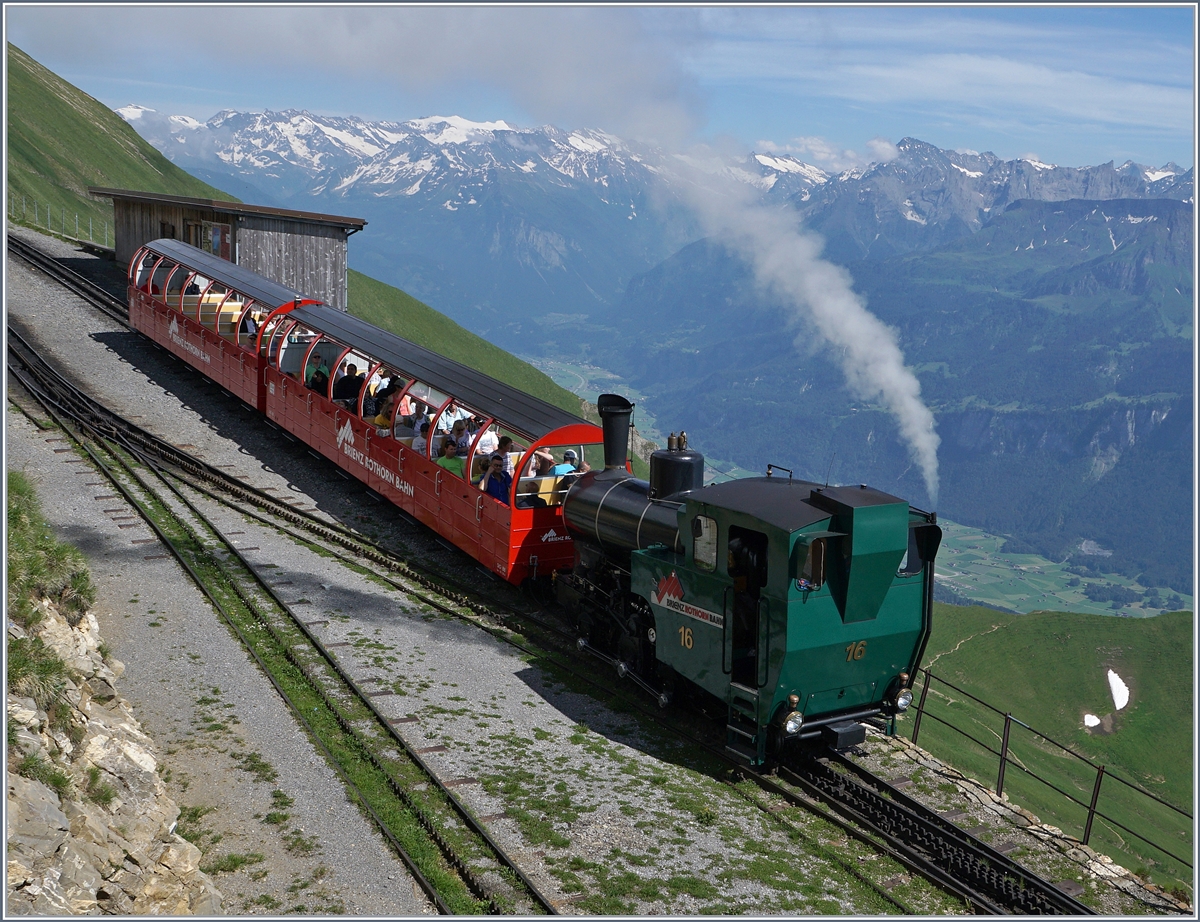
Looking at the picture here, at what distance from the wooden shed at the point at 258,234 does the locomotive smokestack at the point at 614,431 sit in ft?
87.2

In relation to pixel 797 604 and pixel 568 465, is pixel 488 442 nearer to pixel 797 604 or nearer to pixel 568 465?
pixel 568 465

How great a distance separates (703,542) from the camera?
45.9 feet

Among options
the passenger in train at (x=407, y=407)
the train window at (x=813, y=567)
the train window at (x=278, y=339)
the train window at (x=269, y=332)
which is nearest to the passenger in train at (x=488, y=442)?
the passenger in train at (x=407, y=407)

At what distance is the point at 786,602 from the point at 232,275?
24.8m

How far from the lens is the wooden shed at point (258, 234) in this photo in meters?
42.4

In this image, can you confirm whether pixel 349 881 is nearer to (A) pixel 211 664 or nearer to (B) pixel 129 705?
(B) pixel 129 705

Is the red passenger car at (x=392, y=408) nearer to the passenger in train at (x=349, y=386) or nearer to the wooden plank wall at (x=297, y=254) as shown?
the passenger in train at (x=349, y=386)

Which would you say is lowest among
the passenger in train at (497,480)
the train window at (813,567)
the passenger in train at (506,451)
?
the train window at (813,567)

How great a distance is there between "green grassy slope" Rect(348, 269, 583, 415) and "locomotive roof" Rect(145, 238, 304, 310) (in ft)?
335

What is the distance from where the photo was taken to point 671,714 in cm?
1595

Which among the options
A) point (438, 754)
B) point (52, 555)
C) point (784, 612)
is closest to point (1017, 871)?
point (784, 612)

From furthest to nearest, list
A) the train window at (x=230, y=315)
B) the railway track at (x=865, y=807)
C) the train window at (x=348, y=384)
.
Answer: the train window at (x=230, y=315) < the train window at (x=348, y=384) < the railway track at (x=865, y=807)

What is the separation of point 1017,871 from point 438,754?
7469 mm

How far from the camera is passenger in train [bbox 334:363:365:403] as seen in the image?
2486 centimetres
